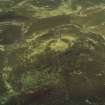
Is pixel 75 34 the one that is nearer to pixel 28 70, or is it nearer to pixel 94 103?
pixel 28 70

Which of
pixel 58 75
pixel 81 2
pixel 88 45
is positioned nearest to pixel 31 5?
pixel 81 2

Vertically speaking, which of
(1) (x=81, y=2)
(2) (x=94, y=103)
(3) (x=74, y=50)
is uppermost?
(1) (x=81, y=2)

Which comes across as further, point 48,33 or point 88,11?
point 88,11

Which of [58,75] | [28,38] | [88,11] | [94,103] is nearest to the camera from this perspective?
[94,103]

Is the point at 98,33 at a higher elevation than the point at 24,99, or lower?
higher

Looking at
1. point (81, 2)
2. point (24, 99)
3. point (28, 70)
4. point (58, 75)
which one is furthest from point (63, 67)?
point (81, 2)

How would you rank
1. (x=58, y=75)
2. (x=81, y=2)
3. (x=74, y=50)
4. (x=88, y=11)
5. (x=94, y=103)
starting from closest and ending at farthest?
(x=94, y=103) < (x=58, y=75) < (x=74, y=50) < (x=88, y=11) < (x=81, y=2)

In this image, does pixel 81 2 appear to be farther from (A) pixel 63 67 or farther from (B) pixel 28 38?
(A) pixel 63 67
